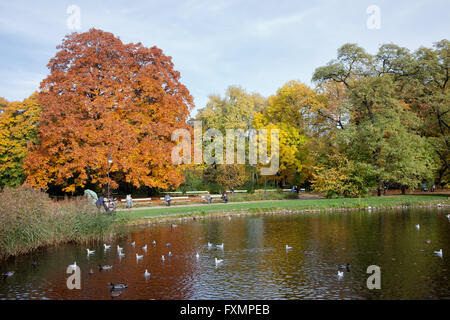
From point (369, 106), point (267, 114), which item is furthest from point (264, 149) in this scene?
point (369, 106)

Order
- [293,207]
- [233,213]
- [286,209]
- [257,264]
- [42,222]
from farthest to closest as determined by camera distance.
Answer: [293,207], [286,209], [233,213], [42,222], [257,264]

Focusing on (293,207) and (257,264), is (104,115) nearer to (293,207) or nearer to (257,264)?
(293,207)

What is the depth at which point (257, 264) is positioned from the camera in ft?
43.8

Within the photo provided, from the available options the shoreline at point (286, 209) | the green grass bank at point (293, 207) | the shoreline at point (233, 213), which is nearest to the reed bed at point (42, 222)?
the shoreline at point (286, 209)

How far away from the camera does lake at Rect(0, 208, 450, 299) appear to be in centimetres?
1047

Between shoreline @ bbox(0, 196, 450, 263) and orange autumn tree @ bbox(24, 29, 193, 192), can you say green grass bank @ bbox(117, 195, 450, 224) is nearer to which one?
shoreline @ bbox(0, 196, 450, 263)

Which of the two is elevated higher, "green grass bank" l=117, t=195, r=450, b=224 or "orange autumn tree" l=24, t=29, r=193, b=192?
"orange autumn tree" l=24, t=29, r=193, b=192

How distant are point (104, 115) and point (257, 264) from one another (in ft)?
67.9

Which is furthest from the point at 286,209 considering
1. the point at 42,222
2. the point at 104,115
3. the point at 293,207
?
the point at 42,222

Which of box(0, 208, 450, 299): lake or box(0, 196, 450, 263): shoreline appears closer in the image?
box(0, 208, 450, 299): lake

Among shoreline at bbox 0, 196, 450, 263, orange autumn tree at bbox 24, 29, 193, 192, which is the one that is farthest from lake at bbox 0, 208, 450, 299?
orange autumn tree at bbox 24, 29, 193, 192

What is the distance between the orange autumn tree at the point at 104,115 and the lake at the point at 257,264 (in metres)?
10.1

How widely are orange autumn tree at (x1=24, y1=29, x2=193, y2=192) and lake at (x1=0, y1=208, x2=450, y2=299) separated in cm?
1012
